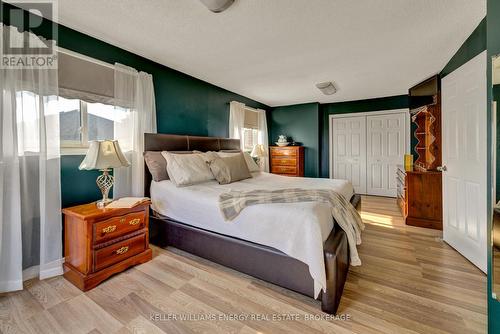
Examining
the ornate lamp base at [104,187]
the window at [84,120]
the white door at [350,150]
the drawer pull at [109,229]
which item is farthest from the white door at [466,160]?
the window at [84,120]

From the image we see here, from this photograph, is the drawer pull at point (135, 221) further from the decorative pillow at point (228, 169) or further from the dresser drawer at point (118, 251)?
the decorative pillow at point (228, 169)

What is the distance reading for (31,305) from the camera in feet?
5.25

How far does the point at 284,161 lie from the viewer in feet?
18.1

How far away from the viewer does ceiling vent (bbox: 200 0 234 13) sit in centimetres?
169

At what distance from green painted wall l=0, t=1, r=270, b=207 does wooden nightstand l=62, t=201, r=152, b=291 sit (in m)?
0.40

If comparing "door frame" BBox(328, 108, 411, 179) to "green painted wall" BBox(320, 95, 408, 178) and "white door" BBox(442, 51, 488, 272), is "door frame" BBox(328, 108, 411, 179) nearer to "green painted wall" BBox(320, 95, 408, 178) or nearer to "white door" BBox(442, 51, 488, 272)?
"green painted wall" BBox(320, 95, 408, 178)

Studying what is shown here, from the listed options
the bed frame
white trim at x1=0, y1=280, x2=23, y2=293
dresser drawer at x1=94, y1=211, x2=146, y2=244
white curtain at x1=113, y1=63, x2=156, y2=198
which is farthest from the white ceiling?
white trim at x1=0, y1=280, x2=23, y2=293

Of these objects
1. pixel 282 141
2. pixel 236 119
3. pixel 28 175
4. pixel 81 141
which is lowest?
pixel 28 175

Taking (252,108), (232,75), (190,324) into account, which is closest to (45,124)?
(190,324)

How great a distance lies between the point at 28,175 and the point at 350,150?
5.80 meters

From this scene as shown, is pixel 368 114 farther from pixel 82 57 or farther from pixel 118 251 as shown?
pixel 118 251

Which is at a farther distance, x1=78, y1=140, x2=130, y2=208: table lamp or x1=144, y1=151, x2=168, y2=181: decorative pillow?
x1=144, y1=151, x2=168, y2=181: decorative pillow

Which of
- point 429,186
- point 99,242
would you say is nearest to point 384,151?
point 429,186

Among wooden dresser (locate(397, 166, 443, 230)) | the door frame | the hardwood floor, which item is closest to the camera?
the hardwood floor
